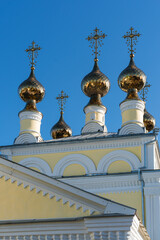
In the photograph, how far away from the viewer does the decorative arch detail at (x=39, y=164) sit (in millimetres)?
13734

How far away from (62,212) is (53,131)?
12027 mm

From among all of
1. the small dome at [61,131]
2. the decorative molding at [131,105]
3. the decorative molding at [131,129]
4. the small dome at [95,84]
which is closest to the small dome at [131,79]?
the decorative molding at [131,105]

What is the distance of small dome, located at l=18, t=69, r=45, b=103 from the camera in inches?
609

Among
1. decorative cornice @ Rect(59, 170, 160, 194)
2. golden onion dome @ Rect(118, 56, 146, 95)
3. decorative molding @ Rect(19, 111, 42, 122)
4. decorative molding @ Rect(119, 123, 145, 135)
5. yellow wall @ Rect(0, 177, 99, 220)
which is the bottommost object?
yellow wall @ Rect(0, 177, 99, 220)

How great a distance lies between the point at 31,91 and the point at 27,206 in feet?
29.5

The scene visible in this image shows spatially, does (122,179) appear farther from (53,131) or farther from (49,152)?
(53,131)

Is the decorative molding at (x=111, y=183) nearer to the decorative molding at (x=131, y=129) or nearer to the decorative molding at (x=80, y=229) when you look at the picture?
the decorative molding at (x=131, y=129)

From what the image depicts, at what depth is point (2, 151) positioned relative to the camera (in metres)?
14.3

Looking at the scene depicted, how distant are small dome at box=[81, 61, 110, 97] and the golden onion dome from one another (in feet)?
2.35

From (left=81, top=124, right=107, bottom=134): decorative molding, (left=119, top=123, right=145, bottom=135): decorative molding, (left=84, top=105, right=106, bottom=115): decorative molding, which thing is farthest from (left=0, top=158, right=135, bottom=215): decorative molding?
(left=84, top=105, right=106, bottom=115): decorative molding

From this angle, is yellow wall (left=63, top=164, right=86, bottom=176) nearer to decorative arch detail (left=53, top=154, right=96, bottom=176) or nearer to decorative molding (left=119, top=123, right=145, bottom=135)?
decorative arch detail (left=53, top=154, right=96, bottom=176)

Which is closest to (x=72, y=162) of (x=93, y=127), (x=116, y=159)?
(x=116, y=159)

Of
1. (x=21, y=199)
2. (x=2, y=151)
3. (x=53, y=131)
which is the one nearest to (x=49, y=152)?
(x=2, y=151)

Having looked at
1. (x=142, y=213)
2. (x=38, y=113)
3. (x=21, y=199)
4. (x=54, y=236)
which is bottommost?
(x=54, y=236)
